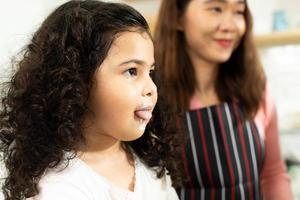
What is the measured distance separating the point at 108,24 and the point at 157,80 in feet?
0.77

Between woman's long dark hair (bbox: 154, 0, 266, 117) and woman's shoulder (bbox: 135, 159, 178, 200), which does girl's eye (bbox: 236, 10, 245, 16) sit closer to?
woman's long dark hair (bbox: 154, 0, 266, 117)

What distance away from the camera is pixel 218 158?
97cm

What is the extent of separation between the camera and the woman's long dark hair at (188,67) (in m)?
1.01

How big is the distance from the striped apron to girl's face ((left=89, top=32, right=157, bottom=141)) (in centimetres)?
34

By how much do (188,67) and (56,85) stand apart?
0.49m

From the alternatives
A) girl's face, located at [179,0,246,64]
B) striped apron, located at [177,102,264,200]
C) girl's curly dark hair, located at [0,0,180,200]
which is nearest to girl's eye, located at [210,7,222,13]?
girl's face, located at [179,0,246,64]

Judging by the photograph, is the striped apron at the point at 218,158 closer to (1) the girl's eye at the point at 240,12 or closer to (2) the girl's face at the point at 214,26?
(2) the girl's face at the point at 214,26

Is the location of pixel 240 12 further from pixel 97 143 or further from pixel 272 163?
pixel 97 143

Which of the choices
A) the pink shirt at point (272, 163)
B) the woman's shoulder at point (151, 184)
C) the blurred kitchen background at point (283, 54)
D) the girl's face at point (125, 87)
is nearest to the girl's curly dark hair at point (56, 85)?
the girl's face at point (125, 87)

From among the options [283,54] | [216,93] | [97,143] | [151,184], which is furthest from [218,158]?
[283,54]

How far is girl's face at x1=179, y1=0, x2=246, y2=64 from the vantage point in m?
0.96

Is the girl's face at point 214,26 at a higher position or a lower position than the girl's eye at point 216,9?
lower

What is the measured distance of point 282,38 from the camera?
143cm

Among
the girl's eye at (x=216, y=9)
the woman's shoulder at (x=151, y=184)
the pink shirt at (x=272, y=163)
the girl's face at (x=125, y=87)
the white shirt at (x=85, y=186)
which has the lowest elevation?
the pink shirt at (x=272, y=163)
